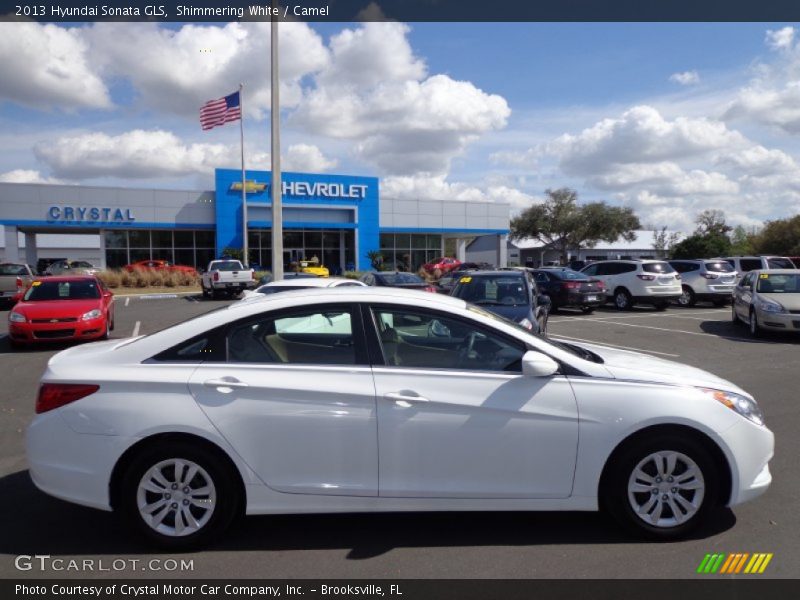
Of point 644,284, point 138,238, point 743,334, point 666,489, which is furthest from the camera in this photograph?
point 138,238

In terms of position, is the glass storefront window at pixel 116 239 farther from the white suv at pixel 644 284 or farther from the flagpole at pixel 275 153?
the white suv at pixel 644 284

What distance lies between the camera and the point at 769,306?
43.5ft

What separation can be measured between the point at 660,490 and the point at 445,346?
5.30ft

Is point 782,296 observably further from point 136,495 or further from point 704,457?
point 136,495

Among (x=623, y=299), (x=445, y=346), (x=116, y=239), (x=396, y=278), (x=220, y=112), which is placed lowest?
(x=623, y=299)

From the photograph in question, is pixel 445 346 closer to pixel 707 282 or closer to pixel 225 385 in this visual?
pixel 225 385

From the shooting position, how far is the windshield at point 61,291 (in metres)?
A: 12.8

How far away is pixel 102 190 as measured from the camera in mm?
40000

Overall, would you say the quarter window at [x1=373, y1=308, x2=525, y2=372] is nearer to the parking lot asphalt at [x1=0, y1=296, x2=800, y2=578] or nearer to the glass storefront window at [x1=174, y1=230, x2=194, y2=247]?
the parking lot asphalt at [x1=0, y1=296, x2=800, y2=578]

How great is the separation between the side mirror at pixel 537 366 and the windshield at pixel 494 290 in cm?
682

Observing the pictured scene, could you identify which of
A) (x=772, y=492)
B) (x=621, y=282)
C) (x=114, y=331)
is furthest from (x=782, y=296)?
(x=114, y=331)

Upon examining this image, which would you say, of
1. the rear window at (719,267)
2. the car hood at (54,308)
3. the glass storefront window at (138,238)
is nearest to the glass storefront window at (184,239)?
the glass storefront window at (138,238)

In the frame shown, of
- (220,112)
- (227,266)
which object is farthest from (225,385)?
Answer: (220,112)
